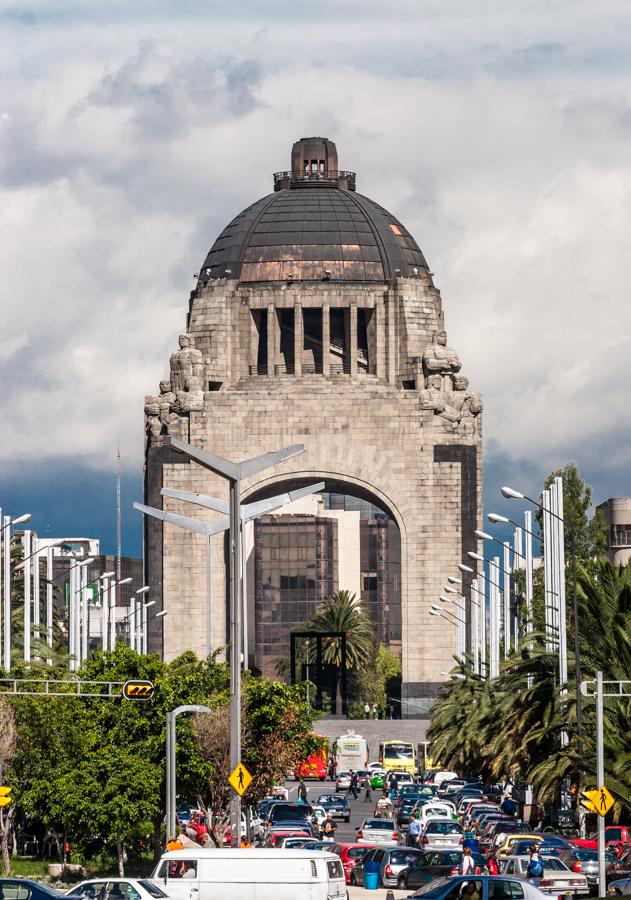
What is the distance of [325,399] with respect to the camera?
11600 centimetres

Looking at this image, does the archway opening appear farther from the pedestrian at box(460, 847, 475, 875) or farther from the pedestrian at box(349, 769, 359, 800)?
the pedestrian at box(460, 847, 475, 875)

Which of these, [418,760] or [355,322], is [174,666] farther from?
[355,322]

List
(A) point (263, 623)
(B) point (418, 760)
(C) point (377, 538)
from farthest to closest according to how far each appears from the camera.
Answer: (C) point (377, 538)
(A) point (263, 623)
(B) point (418, 760)

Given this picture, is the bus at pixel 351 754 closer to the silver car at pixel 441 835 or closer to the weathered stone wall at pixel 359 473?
the weathered stone wall at pixel 359 473

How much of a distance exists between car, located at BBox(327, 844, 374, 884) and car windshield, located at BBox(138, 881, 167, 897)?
14658 mm

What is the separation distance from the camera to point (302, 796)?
7456 centimetres

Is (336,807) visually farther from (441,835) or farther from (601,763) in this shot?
(601,763)

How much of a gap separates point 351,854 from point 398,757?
45.6 m

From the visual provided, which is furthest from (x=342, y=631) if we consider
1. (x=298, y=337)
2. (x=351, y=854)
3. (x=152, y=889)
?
(x=152, y=889)

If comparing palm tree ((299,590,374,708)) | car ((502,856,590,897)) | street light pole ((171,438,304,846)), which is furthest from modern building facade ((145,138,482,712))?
street light pole ((171,438,304,846))

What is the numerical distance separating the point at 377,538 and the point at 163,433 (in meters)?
76.6

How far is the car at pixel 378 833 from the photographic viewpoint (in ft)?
187

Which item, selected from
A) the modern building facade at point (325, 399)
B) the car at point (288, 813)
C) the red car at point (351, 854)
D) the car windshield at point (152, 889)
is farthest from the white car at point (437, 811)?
the modern building facade at point (325, 399)

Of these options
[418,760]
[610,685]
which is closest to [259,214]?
[418,760]
